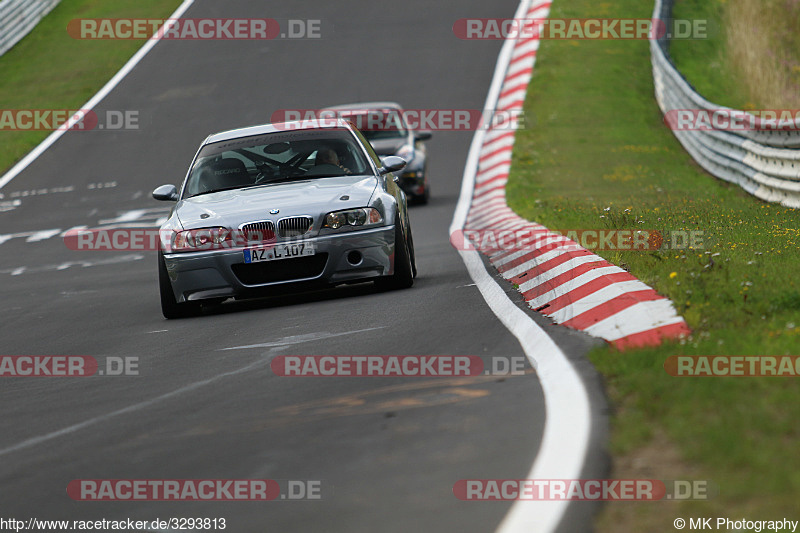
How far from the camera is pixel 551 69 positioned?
2852 cm

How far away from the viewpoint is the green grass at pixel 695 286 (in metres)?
4.26

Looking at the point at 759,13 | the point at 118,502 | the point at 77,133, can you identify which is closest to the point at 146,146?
the point at 77,133

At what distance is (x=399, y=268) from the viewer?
10.4 m

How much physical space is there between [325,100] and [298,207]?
17.9m

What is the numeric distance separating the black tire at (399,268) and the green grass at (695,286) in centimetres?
164

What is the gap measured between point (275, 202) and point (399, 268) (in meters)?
1.15

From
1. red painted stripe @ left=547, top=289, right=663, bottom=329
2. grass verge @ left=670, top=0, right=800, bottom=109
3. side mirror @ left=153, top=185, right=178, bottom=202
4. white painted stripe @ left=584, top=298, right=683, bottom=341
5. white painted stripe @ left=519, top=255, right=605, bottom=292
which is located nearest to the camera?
white painted stripe @ left=584, top=298, right=683, bottom=341

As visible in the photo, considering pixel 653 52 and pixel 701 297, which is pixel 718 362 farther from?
pixel 653 52

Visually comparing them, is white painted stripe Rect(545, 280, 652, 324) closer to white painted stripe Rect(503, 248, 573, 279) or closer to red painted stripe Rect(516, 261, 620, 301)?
red painted stripe Rect(516, 261, 620, 301)
